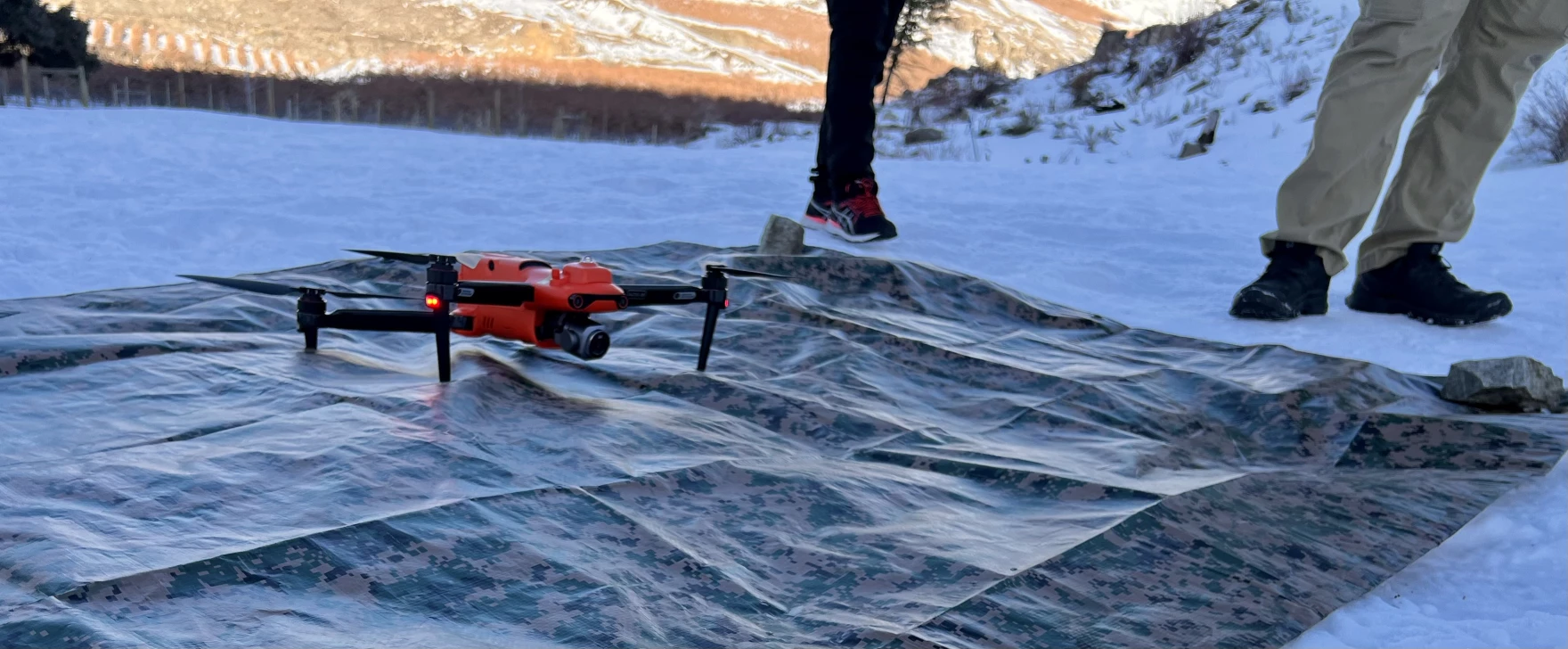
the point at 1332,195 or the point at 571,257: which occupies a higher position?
the point at 1332,195

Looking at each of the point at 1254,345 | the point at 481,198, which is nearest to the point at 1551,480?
the point at 1254,345

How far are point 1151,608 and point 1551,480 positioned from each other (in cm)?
103

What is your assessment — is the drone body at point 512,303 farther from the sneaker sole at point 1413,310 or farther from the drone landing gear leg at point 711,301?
the sneaker sole at point 1413,310

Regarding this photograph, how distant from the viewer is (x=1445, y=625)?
1.32m

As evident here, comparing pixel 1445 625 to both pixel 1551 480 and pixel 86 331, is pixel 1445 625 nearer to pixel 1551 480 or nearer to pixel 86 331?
pixel 1551 480

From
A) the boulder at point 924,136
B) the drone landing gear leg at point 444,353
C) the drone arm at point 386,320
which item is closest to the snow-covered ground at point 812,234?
the drone arm at point 386,320

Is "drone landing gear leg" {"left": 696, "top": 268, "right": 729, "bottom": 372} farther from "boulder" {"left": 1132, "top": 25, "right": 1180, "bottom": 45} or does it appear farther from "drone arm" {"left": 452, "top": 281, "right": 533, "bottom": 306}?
"boulder" {"left": 1132, "top": 25, "right": 1180, "bottom": 45}

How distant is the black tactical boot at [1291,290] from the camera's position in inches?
125

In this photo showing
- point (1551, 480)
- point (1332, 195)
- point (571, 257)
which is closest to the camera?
point (1551, 480)

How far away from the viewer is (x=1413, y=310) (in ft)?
10.5

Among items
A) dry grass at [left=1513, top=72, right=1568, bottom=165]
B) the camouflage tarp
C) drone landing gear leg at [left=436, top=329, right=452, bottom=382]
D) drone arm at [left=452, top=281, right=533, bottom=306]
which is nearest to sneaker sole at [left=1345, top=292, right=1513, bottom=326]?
the camouflage tarp

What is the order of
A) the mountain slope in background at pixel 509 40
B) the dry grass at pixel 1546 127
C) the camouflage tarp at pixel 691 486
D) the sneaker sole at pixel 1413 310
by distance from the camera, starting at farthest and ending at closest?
the mountain slope in background at pixel 509 40
the dry grass at pixel 1546 127
the sneaker sole at pixel 1413 310
the camouflage tarp at pixel 691 486

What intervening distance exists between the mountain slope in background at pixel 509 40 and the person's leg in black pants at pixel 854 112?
2396 cm

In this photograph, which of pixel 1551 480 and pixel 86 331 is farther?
pixel 86 331
